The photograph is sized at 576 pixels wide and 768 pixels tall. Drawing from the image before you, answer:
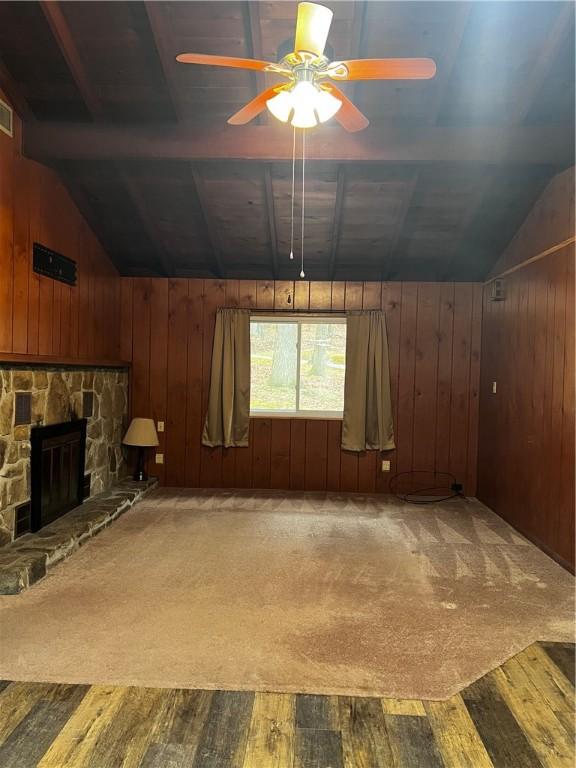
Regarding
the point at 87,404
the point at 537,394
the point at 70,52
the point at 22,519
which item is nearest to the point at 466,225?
the point at 537,394

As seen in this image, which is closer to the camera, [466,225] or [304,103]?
[304,103]

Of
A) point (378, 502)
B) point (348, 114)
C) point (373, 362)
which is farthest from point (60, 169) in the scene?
point (378, 502)

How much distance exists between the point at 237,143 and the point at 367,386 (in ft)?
9.55

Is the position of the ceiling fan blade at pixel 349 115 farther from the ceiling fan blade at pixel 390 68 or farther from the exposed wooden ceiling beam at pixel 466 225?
the exposed wooden ceiling beam at pixel 466 225

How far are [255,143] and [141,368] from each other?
9.98 ft

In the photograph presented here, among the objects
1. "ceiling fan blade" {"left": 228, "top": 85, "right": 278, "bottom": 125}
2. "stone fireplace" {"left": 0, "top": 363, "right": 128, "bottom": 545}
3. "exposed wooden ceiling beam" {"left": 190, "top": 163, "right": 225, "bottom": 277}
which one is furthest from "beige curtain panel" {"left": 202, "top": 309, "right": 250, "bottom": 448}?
"ceiling fan blade" {"left": 228, "top": 85, "right": 278, "bottom": 125}

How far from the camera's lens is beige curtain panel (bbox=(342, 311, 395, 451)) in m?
5.78

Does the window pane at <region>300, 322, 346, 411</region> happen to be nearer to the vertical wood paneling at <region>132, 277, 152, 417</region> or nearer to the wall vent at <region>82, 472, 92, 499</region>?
the vertical wood paneling at <region>132, 277, 152, 417</region>

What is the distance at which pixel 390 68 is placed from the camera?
7.43ft

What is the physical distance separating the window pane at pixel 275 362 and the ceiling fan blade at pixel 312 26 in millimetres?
3916

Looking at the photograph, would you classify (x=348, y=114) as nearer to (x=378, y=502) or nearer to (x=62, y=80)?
(x=62, y=80)

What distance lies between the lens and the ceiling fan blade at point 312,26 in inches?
79.4

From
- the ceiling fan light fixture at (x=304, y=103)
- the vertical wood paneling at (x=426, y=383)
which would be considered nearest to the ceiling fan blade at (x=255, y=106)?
the ceiling fan light fixture at (x=304, y=103)

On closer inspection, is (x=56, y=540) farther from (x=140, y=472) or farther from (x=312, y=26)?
(x=312, y=26)
